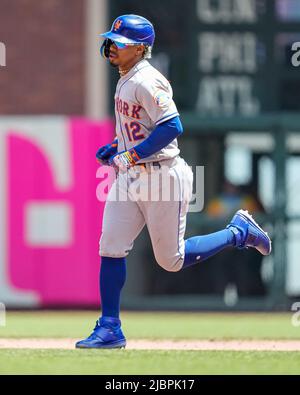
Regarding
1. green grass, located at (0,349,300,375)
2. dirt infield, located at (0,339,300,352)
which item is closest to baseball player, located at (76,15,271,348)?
green grass, located at (0,349,300,375)

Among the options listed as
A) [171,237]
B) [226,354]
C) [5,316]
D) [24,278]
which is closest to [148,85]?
[171,237]

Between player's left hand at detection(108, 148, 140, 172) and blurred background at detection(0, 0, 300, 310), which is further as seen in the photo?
blurred background at detection(0, 0, 300, 310)

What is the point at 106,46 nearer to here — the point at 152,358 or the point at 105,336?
the point at 105,336

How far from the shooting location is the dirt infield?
7.56 m

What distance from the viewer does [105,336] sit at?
6.99m

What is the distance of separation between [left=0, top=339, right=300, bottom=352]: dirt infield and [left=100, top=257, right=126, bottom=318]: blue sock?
409 millimetres

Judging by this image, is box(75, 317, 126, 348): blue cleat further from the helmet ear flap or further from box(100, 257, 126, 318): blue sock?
the helmet ear flap

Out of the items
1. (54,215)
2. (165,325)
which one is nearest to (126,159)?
(165,325)

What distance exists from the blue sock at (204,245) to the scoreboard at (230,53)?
5.70 m

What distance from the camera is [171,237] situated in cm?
706

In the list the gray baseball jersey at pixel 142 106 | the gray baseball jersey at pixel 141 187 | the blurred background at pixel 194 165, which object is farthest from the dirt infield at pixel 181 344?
the blurred background at pixel 194 165

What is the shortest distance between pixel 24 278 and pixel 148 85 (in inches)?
271
